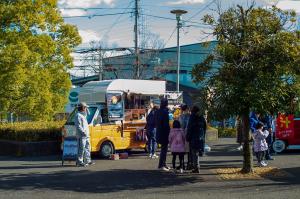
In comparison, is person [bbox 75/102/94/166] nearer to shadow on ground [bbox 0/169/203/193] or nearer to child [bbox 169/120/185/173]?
shadow on ground [bbox 0/169/203/193]

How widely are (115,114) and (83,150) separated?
3110 millimetres

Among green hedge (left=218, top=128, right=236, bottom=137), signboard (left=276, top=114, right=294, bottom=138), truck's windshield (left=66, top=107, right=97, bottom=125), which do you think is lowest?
green hedge (left=218, top=128, right=236, bottom=137)

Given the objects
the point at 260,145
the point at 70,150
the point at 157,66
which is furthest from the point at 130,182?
the point at 157,66

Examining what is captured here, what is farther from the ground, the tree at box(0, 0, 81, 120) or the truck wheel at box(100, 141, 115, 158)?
the tree at box(0, 0, 81, 120)

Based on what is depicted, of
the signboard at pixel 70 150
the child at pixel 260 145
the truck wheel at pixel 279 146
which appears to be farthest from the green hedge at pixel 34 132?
the truck wheel at pixel 279 146

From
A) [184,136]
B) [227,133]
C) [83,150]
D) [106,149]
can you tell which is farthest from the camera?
[227,133]

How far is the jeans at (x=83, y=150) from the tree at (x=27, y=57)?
197 inches

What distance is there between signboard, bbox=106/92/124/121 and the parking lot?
2.25 meters

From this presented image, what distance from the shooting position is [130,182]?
11508 millimetres

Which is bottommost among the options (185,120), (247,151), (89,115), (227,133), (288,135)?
(247,151)

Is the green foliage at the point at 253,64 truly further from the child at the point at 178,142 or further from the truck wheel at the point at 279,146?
the truck wheel at the point at 279,146

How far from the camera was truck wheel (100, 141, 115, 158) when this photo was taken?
16798mm

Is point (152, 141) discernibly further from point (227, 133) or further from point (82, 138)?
point (227, 133)

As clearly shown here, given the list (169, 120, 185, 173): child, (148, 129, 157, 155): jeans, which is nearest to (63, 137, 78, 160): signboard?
(148, 129, 157, 155): jeans
